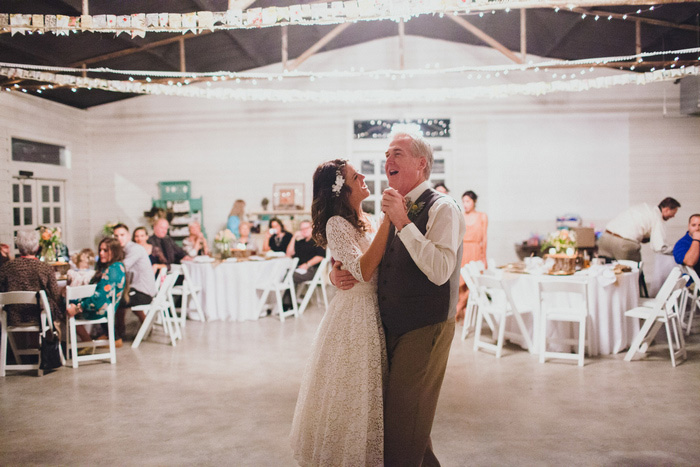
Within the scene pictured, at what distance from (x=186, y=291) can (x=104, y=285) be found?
1.94 meters

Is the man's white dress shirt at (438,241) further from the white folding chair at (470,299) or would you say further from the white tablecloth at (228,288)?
the white tablecloth at (228,288)

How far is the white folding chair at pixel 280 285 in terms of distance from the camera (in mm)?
7699

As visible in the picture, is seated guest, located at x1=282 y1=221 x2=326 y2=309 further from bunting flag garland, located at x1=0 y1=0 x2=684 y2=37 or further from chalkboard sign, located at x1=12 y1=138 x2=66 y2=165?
chalkboard sign, located at x1=12 y1=138 x2=66 y2=165

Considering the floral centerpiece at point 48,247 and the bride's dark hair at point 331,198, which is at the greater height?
the bride's dark hair at point 331,198

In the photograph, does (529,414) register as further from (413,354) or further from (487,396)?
(413,354)

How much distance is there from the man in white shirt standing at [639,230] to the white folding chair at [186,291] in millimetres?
5865

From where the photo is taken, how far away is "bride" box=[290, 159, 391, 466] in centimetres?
241

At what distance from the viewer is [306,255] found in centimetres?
866

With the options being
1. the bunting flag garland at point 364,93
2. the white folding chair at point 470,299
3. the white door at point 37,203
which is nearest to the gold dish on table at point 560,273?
the white folding chair at point 470,299

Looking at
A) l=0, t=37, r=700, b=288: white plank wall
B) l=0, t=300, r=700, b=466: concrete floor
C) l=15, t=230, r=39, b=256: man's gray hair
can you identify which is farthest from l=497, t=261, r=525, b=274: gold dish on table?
l=15, t=230, r=39, b=256: man's gray hair

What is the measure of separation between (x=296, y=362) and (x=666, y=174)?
862cm

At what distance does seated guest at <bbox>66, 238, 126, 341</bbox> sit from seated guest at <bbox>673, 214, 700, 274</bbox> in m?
6.49

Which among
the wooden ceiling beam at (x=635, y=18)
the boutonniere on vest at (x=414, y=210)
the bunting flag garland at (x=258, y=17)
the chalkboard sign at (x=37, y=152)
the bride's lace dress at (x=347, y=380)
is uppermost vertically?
the wooden ceiling beam at (x=635, y=18)

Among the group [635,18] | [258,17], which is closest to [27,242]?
[258,17]
